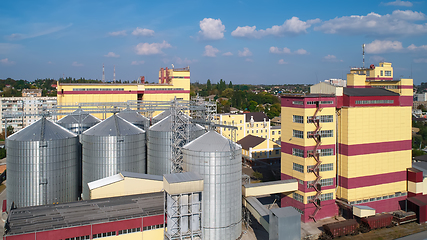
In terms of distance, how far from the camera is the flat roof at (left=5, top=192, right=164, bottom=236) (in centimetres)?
2743

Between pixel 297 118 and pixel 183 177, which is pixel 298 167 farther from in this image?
pixel 183 177

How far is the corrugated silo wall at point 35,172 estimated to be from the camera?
3575 centimetres

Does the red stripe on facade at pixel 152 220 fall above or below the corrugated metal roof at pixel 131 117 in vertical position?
below

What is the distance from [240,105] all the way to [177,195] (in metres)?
126

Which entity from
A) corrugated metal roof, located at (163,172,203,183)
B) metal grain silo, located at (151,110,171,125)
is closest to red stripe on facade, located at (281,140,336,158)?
corrugated metal roof, located at (163,172,203,183)

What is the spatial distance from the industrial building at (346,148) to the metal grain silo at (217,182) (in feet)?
30.7

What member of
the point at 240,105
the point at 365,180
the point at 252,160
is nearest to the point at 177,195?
the point at 365,180

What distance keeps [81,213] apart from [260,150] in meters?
43.5

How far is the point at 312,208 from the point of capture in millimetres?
36969

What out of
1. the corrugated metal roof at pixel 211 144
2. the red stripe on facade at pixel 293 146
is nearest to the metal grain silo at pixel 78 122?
the corrugated metal roof at pixel 211 144

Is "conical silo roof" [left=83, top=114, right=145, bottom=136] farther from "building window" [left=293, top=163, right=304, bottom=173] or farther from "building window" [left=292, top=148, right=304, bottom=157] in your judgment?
"building window" [left=293, top=163, right=304, bottom=173]

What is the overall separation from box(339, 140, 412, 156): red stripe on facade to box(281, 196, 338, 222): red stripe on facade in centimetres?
636

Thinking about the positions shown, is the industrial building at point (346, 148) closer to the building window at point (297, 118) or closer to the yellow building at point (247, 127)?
the building window at point (297, 118)

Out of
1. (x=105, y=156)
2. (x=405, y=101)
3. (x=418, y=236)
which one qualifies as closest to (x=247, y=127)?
(x=405, y=101)
